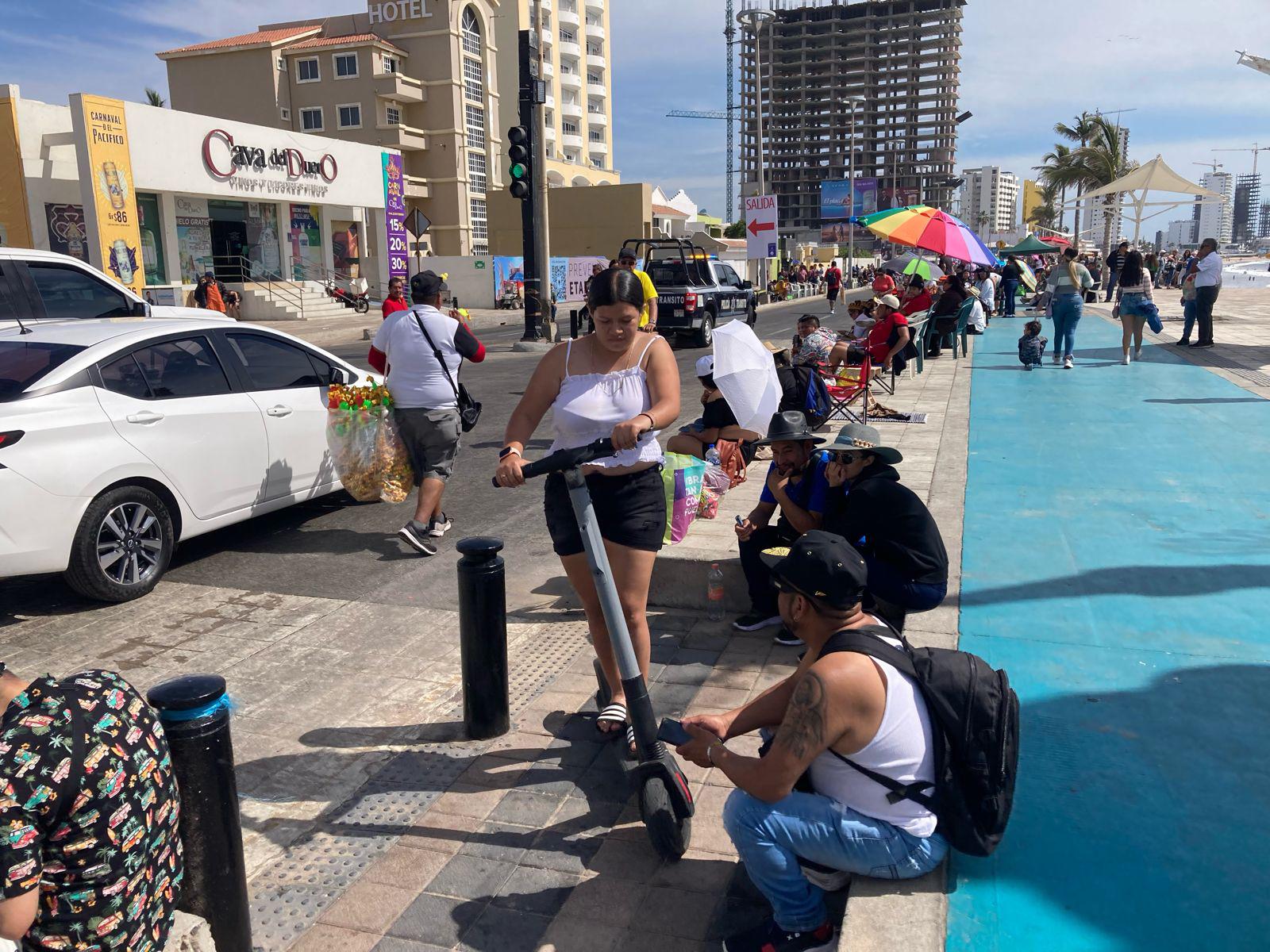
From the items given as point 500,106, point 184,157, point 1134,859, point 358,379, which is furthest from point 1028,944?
point 500,106

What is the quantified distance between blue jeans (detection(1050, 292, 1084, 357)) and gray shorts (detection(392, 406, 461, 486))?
1116 cm

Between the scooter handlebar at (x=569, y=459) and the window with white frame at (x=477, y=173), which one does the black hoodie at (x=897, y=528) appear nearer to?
the scooter handlebar at (x=569, y=459)

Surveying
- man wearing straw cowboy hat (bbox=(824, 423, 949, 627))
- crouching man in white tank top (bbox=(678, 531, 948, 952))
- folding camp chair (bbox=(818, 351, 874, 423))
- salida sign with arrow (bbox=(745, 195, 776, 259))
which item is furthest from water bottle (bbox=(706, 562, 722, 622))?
salida sign with arrow (bbox=(745, 195, 776, 259))

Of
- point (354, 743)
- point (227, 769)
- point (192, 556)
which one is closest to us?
point (227, 769)

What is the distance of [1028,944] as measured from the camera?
2609mm

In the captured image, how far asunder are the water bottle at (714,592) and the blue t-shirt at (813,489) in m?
0.75

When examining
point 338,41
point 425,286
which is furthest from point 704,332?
point 338,41

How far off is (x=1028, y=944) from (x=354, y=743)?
263 centimetres

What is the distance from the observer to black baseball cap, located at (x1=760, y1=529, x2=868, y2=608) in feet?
8.47

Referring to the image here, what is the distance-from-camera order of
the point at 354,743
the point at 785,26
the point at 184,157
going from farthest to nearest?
the point at 785,26, the point at 184,157, the point at 354,743

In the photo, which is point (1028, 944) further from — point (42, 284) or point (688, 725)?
point (42, 284)

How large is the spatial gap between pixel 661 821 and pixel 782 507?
197 cm

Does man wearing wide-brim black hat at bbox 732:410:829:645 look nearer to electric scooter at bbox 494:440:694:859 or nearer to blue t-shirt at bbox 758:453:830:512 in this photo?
blue t-shirt at bbox 758:453:830:512

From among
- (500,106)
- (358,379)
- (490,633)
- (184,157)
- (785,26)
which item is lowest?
(490,633)
